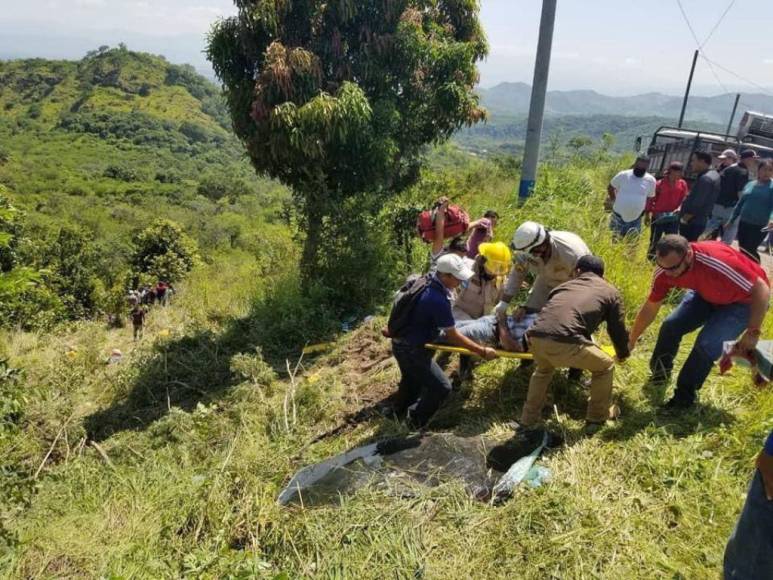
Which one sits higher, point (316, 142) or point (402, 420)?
point (316, 142)

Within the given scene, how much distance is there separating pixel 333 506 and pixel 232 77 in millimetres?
5463

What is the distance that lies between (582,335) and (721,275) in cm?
94

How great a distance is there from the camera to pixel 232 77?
6.32 metres

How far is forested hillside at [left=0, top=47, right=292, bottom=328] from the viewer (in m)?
21.9

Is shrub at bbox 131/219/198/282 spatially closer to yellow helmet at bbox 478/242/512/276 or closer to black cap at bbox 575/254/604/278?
yellow helmet at bbox 478/242/512/276

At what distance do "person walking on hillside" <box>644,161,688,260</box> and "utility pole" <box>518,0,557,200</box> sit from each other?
1.60 meters

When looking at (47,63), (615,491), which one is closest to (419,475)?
(615,491)

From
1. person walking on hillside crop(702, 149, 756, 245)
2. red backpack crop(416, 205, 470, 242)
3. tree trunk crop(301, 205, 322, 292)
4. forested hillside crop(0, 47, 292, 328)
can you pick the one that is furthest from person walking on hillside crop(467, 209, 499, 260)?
forested hillside crop(0, 47, 292, 328)

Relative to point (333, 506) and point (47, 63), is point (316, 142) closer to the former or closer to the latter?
point (333, 506)

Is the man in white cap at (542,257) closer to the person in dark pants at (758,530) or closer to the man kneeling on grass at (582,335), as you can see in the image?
the man kneeling on grass at (582,335)

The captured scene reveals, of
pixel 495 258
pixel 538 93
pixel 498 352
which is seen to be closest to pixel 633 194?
pixel 538 93

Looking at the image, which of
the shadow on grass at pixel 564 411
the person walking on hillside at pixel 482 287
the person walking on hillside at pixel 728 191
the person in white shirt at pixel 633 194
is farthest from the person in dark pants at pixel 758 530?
the person walking on hillside at pixel 728 191

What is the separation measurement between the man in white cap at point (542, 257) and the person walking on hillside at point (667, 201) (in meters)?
3.10

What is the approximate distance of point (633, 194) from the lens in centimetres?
599
